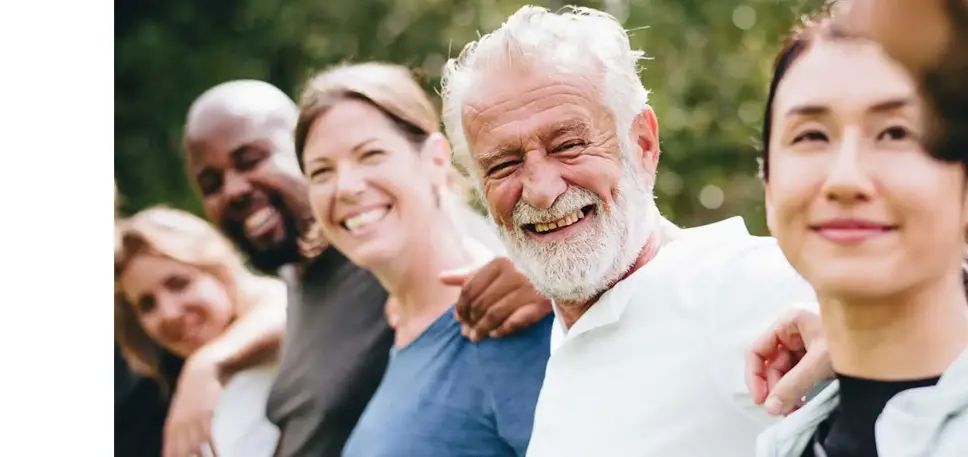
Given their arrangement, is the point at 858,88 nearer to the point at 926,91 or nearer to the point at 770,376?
the point at 926,91

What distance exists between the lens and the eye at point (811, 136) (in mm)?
1527

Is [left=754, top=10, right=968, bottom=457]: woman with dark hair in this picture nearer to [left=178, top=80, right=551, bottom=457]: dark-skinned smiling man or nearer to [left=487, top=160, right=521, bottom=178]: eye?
[left=487, top=160, right=521, bottom=178]: eye

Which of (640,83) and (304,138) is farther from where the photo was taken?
(304,138)

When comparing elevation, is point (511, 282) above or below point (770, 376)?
below

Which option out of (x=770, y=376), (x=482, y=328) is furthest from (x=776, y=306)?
(x=482, y=328)

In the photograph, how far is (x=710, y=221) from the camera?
2.23 metres

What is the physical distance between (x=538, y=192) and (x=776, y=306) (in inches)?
15.7

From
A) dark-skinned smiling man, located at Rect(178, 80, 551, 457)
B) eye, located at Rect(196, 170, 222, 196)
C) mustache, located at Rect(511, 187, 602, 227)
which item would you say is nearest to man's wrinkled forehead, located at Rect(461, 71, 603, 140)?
mustache, located at Rect(511, 187, 602, 227)

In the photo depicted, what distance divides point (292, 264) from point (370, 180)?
330mm

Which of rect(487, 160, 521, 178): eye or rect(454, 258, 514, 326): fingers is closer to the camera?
rect(487, 160, 521, 178): eye

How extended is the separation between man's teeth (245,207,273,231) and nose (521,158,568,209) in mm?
992

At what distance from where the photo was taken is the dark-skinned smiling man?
2.58 metres

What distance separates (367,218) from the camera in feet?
8.25

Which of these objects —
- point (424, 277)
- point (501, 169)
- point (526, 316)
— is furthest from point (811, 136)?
point (424, 277)
